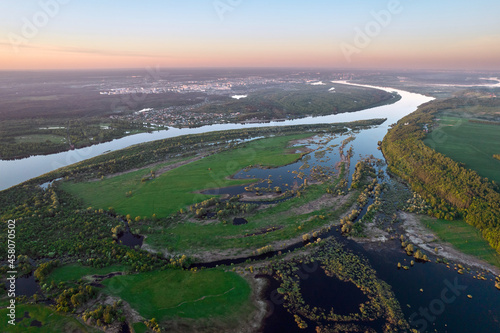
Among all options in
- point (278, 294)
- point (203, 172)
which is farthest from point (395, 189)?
point (203, 172)

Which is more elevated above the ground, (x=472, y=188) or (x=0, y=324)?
(x=472, y=188)

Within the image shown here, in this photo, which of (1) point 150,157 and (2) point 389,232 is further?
(1) point 150,157

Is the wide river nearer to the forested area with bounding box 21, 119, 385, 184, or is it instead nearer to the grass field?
the forested area with bounding box 21, 119, 385, 184

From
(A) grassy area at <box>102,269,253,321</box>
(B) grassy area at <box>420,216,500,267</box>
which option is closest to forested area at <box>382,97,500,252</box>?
(B) grassy area at <box>420,216,500,267</box>

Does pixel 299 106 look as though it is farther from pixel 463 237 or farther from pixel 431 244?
pixel 431 244

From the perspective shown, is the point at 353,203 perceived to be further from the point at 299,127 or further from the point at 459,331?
the point at 299,127

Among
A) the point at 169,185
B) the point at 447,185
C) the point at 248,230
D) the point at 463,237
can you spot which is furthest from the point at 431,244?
the point at 169,185

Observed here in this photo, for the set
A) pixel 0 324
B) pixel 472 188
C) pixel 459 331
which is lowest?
pixel 459 331
